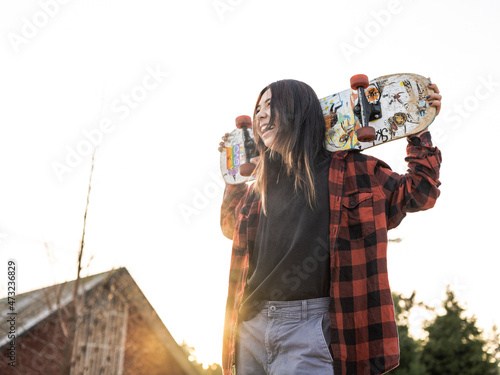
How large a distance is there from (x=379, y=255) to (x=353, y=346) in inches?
16.5

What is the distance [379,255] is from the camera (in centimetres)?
187

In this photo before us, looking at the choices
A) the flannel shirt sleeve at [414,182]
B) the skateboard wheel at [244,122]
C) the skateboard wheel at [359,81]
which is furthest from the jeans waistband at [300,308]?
the skateboard wheel at [244,122]

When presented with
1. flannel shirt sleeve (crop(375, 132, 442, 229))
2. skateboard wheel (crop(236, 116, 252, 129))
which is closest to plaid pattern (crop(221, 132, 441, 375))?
flannel shirt sleeve (crop(375, 132, 442, 229))

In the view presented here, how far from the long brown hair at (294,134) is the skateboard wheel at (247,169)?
322mm

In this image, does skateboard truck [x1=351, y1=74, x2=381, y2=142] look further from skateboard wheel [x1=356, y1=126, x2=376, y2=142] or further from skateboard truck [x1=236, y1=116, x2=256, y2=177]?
skateboard truck [x1=236, y1=116, x2=256, y2=177]

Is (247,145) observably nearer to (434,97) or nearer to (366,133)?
(366,133)

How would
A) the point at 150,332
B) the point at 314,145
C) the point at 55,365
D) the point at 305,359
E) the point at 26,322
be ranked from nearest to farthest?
the point at 305,359, the point at 314,145, the point at 26,322, the point at 55,365, the point at 150,332

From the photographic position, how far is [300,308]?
181cm

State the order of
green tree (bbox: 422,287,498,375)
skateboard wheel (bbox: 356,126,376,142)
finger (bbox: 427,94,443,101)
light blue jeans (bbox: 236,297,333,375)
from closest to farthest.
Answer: light blue jeans (bbox: 236,297,333,375) → finger (bbox: 427,94,443,101) → skateboard wheel (bbox: 356,126,376,142) → green tree (bbox: 422,287,498,375)

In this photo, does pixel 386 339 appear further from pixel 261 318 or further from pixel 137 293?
pixel 137 293

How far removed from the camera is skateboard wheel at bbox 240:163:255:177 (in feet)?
9.25

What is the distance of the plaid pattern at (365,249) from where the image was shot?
177cm

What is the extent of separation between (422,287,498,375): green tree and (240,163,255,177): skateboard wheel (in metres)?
16.3

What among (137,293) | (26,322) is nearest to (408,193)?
(26,322)
